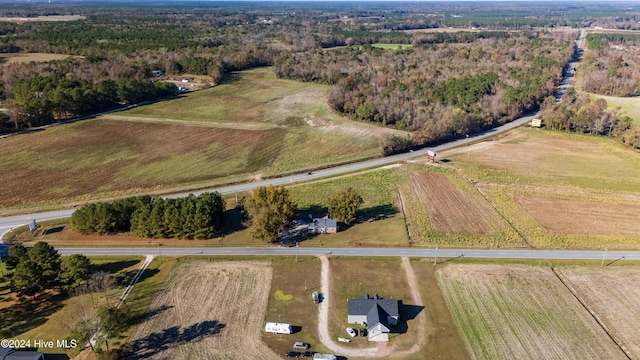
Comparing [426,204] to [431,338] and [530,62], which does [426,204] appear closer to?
[431,338]

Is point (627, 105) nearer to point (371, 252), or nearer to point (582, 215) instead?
point (582, 215)

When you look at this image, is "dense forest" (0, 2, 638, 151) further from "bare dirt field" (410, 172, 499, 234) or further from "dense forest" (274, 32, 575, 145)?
"bare dirt field" (410, 172, 499, 234)

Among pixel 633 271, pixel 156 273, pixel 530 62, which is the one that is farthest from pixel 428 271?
pixel 530 62

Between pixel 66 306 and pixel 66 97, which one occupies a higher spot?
pixel 66 97

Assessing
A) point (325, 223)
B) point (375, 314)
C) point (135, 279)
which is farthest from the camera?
point (325, 223)

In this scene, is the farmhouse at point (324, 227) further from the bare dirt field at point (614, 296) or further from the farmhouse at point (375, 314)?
the bare dirt field at point (614, 296)

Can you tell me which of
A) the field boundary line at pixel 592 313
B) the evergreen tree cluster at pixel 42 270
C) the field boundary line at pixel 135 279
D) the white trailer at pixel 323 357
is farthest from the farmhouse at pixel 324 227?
the evergreen tree cluster at pixel 42 270

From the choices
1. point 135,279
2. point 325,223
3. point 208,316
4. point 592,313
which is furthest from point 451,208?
point 135,279
